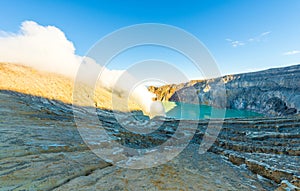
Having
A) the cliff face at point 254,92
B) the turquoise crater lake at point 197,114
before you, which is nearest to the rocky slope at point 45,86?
the turquoise crater lake at point 197,114

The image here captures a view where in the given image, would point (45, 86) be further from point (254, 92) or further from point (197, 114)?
point (254, 92)

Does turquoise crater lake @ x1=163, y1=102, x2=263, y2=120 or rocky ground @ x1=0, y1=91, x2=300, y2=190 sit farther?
turquoise crater lake @ x1=163, y1=102, x2=263, y2=120

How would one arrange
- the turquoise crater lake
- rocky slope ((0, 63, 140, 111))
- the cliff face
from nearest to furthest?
rocky slope ((0, 63, 140, 111)) < the turquoise crater lake < the cliff face

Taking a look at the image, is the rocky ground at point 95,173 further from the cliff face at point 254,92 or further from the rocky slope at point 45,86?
the cliff face at point 254,92

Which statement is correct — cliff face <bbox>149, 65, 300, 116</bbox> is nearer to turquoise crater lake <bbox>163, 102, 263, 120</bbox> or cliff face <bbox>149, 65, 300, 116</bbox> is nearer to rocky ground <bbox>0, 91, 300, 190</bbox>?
turquoise crater lake <bbox>163, 102, 263, 120</bbox>

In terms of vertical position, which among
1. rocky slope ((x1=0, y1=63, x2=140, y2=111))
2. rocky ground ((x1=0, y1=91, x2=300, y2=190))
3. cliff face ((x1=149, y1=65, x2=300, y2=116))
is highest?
cliff face ((x1=149, y1=65, x2=300, y2=116))

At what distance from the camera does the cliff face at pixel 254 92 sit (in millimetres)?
43469

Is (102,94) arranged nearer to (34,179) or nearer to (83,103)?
(83,103)

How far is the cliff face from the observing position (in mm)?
43469

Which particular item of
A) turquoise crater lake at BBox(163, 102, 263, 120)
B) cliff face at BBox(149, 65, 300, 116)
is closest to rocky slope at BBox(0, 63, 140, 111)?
turquoise crater lake at BBox(163, 102, 263, 120)

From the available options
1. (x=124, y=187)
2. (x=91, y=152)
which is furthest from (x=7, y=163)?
(x=124, y=187)

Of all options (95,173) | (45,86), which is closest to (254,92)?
(45,86)

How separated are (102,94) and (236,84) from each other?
5959cm

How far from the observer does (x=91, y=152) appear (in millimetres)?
3602
